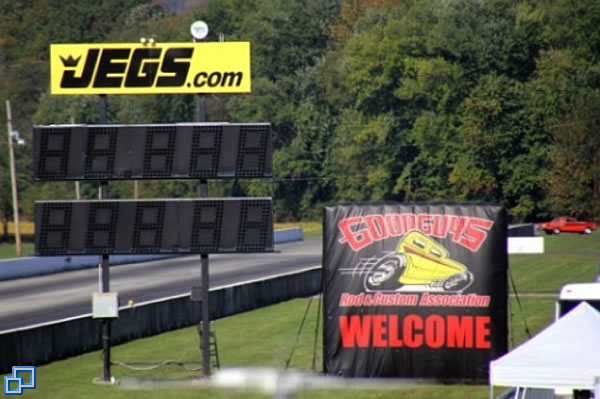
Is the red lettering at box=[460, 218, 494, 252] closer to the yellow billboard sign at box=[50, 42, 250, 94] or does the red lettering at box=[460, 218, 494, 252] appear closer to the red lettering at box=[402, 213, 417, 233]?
Answer: the red lettering at box=[402, 213, 417, 233]

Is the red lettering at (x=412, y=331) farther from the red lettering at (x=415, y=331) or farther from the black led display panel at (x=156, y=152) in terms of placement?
the black led display panel at (x=156, y=152)

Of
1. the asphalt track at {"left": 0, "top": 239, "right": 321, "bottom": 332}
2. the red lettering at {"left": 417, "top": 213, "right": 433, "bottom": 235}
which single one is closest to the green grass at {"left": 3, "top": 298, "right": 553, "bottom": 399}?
the red lettering at {"left": 417, "top": 213, "right": 433, "bottom": 235}

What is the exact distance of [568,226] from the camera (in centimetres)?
8706

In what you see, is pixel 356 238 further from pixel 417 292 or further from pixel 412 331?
pixel 412 331

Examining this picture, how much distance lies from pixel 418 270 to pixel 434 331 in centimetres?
127

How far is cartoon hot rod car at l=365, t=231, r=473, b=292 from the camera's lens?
27.0m

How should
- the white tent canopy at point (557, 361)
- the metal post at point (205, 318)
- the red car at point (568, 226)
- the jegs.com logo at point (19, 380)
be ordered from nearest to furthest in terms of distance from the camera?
the white tent canopy at point (557, 361), the jegs.com logo at point (19, 380), the metal post at point (205, 318), the red car at point (568, 226)

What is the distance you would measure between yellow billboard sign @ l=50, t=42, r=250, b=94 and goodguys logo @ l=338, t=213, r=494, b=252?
397cm

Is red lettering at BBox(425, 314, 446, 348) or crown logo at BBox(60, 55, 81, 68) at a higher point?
crown logo at BBox(60, 55, 81, 68)

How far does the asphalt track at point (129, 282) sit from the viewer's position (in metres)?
44.7

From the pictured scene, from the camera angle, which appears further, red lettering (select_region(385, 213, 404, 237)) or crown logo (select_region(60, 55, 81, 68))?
crown logo (select_region(60, 55, 81, 68))

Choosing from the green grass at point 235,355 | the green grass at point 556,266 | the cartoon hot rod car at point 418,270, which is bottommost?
the green grass at point 235,355

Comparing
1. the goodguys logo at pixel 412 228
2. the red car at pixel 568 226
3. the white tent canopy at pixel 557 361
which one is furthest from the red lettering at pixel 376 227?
the red car at pixel 568 226

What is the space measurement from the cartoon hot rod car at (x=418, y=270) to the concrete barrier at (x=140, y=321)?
8019 millimetres
